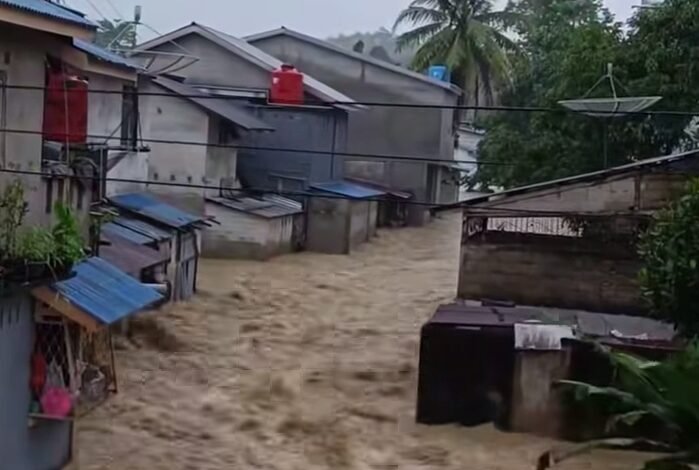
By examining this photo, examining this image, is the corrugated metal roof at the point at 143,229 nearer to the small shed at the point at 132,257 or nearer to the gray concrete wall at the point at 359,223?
the small shed at the point at 132,257

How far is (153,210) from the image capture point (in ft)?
60.6

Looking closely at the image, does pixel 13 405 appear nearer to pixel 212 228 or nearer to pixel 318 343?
pixel 318 343

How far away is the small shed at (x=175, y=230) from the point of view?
58.3 ft

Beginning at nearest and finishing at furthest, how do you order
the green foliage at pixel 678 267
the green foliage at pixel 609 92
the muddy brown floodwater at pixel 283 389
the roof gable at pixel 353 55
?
the green foliage at pixel 678 267
the muddy brown floodwater at pixel 283 389
the green foliage at pixel 609 92
the roof gable at pixel 353 55

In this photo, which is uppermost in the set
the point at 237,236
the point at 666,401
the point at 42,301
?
the point at 666,401

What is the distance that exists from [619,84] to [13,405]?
484 inches

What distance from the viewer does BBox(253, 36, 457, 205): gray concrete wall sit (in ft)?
102

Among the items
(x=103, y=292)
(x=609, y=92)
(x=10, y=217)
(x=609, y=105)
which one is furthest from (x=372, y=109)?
(x=10, y=217)

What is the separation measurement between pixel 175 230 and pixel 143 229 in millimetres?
1256

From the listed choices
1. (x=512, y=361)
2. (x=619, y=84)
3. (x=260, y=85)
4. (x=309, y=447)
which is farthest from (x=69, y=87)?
(x=260, y=85)

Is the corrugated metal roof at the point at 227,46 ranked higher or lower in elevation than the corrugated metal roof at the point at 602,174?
higher

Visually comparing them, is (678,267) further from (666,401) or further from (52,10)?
(52,10)

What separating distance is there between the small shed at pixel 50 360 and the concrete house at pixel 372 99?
71.3ft

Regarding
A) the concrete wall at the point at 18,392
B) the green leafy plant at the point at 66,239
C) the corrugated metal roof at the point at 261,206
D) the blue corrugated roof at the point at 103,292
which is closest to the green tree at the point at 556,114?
the corrugated metal roof at the point at 261,206
